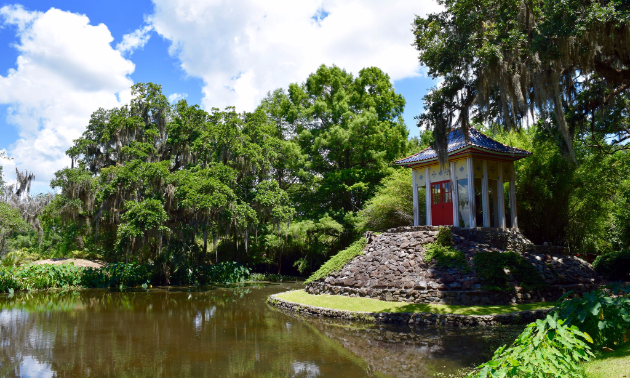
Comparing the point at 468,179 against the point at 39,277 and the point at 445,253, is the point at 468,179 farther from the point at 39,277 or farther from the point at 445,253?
the point at 39,277

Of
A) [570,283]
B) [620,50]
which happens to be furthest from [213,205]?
[620,50]

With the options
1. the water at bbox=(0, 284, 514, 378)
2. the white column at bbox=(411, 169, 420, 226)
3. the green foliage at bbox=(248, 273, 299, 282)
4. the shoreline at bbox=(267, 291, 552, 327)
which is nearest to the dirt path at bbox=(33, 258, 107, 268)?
the water at bbox=(0, 284, 514, 378)

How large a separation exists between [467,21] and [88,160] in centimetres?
1951

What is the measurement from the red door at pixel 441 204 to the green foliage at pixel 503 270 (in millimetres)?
3302

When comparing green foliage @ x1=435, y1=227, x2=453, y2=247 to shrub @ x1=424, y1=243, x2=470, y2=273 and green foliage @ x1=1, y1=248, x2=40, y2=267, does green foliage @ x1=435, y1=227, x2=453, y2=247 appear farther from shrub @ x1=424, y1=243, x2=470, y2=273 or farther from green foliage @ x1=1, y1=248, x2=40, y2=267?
green foliage @ x1=1, y1=248, x2=40, y2=267

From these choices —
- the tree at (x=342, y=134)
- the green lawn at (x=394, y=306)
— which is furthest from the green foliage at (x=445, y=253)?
the tree at (x=342, y=134)

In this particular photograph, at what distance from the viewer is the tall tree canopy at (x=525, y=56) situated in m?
8.39

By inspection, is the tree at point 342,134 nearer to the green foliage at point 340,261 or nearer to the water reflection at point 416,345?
the green foliage at point 340,261

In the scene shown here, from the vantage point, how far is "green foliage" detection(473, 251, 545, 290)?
37.2 ft

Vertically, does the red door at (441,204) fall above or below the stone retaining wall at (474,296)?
above

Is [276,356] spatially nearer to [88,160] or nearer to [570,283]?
[570,283]

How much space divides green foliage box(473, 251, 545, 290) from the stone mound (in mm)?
161

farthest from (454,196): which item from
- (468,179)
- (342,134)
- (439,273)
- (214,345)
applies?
(214,345)

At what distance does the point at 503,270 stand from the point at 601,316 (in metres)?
7.52
